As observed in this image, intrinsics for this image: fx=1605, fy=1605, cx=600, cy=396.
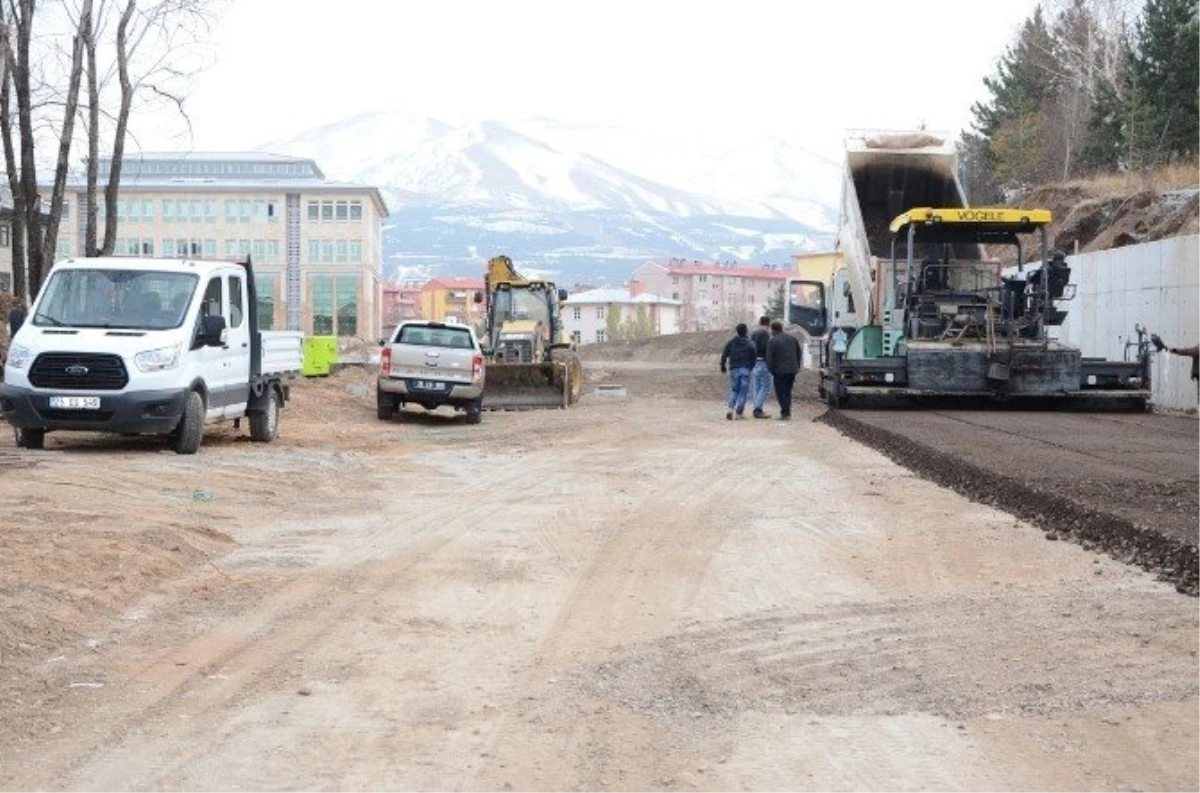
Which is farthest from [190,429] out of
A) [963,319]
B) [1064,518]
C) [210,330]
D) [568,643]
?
[963,319]

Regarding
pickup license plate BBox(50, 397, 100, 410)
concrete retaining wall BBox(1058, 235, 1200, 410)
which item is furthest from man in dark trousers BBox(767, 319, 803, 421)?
pickup license plate BBox(50, 397, 100, 410)

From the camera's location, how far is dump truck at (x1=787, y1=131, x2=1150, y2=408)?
26625 millimetres

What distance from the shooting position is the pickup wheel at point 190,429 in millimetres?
17500

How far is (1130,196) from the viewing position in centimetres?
4534

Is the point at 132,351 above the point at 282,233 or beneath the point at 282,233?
beneath

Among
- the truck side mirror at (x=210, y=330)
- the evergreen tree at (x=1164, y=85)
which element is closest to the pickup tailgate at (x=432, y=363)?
the truck side mirror at (x=210, y=330)

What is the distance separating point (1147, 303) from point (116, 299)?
19.5m

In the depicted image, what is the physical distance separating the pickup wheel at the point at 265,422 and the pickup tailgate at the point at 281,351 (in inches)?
14.3

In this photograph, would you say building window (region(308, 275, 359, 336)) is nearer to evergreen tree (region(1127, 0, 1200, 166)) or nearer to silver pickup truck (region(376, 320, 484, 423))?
evergreen tree (region(1127, 0, 1200, 166))

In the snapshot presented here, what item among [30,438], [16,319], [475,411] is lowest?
[475,411]

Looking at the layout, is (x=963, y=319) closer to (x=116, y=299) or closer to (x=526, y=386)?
(x=526, y=386)

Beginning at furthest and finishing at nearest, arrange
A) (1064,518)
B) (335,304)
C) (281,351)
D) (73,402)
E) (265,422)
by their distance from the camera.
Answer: (335,304)
(281,351)
(265,422)
(73,402)
(1064,518)

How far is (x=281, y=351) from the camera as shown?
21.5 metres

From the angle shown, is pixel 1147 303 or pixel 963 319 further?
pixel 1147 303
